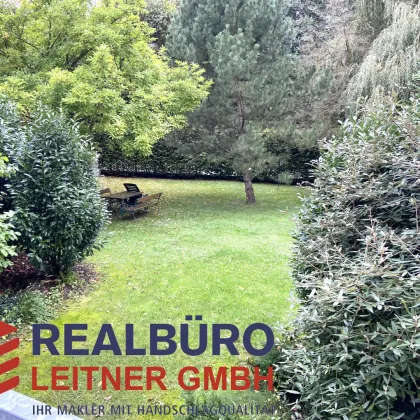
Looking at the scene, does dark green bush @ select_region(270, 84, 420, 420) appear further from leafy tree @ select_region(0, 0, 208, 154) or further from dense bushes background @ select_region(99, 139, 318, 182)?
dense bushes background @ select_region(99, 139, 318, 182)

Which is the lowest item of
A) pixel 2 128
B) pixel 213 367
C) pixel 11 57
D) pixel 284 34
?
pixel 213 367

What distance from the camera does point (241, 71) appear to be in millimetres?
9578

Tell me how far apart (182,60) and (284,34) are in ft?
9.96

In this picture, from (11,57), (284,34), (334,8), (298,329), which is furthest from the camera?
(334,8)

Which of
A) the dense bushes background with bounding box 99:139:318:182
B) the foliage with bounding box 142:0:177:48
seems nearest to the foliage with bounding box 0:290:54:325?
the dense bushes background with bounding box 99:139:318:182

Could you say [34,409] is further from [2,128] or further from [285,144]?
[285,144]

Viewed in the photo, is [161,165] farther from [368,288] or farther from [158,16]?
[368,288]

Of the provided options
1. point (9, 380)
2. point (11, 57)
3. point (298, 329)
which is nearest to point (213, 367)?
point (298, 329)

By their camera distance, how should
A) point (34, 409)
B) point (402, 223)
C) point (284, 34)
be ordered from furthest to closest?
point (284, 34) → point (34, 409) → point (402, 223)

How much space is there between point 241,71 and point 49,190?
6.63 metres

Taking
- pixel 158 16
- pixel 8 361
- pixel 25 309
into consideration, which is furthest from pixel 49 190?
pixel 158 16

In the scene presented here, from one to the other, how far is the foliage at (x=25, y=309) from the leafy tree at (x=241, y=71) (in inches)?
275

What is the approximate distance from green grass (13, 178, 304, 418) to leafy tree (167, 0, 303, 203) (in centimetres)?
222

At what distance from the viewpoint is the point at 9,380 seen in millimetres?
3408
